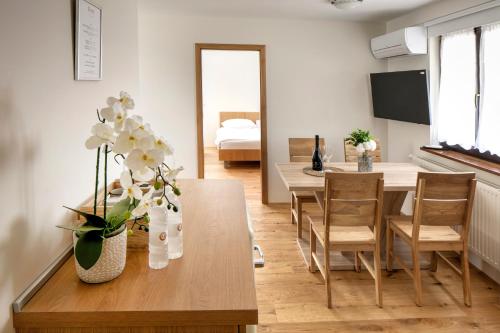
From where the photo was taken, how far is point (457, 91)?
3984mm

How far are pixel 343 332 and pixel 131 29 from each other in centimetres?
231

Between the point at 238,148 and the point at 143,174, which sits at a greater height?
the point at 238,148

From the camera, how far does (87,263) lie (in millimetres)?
1189

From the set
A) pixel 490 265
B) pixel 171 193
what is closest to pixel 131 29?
pixel 171 193

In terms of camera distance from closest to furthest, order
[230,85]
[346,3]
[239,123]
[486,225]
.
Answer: [486,225]
[346,3]
[239,123]
[230,85]

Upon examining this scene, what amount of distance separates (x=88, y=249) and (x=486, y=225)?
300 cm

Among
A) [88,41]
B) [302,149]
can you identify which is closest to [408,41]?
[302,149]

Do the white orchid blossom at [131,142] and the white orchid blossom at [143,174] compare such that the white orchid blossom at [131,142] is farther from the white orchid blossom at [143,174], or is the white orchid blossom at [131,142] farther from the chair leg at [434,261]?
the chair leg at [434,261]

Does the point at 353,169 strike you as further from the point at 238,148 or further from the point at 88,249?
the point at 238,148

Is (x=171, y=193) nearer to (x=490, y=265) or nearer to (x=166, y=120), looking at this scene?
(x=490, y=265)

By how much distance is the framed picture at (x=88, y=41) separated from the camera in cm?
162

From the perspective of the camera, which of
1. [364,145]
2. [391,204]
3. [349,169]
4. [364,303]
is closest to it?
[364,303]

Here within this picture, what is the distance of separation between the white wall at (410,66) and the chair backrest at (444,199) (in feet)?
5.83

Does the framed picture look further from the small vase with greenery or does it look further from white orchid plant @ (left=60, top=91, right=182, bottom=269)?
the small vase with greenery
